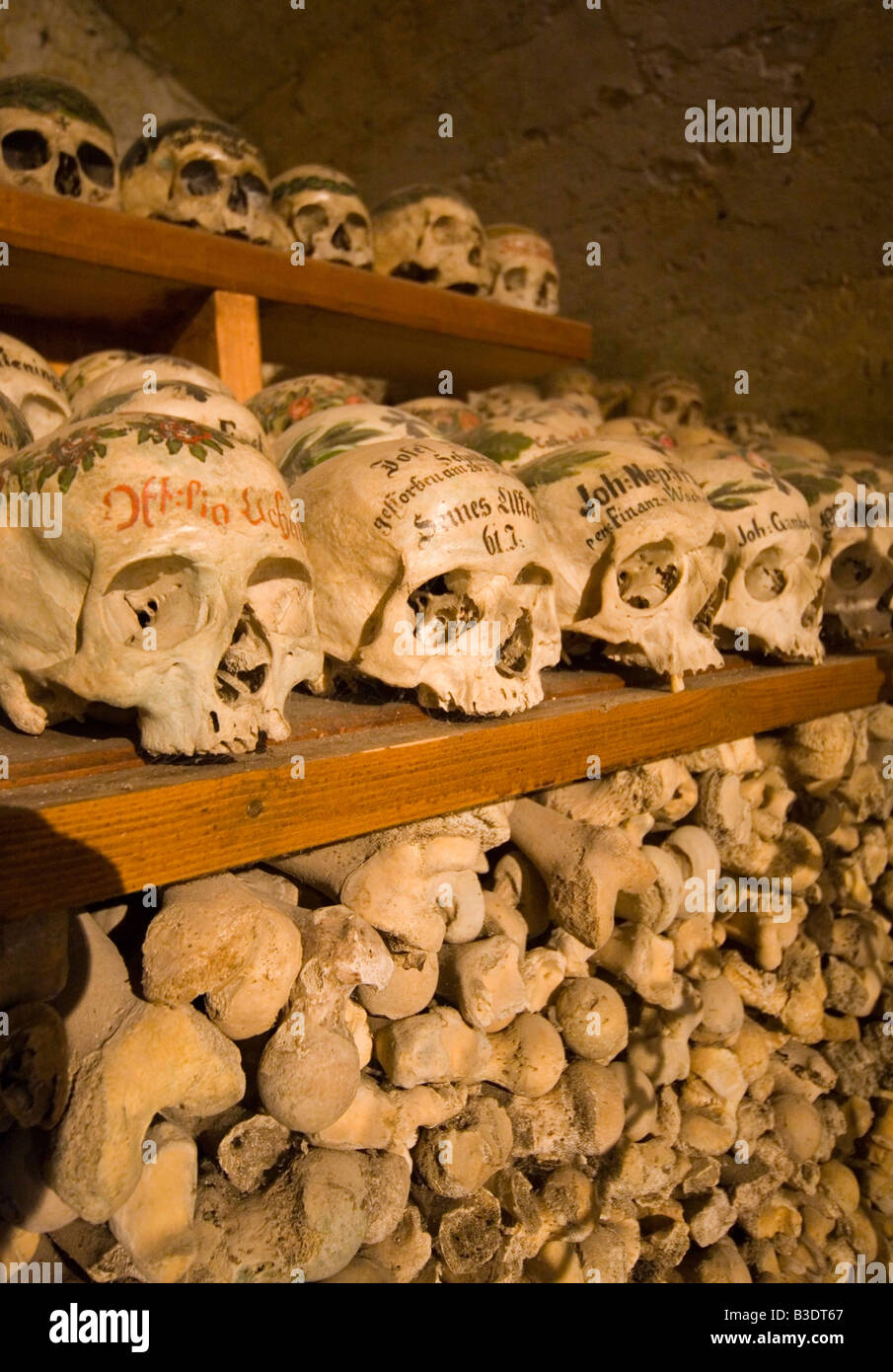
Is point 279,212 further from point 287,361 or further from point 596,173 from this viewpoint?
point 596,173

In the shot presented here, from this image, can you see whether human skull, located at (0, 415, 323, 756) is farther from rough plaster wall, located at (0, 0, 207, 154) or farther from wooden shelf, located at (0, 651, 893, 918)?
rough plaster wall, located at (0, 0, 207, 154)

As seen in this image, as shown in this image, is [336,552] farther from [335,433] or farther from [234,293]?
[234,293]

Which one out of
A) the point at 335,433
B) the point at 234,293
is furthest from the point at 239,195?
the point at 335,433

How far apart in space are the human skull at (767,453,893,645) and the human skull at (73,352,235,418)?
2.66 ft

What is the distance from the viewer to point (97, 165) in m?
1.17

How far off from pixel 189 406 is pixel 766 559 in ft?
2.35

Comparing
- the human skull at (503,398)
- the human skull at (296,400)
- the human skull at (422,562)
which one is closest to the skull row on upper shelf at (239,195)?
the human skull at (503,398)

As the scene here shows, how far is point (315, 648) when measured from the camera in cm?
73

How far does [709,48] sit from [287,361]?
4.08 ft

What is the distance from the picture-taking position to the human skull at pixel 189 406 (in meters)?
0.84
